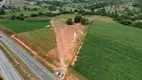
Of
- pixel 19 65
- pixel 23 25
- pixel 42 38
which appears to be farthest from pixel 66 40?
pixel 23 25

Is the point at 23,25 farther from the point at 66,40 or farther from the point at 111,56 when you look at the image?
the point at 111,56

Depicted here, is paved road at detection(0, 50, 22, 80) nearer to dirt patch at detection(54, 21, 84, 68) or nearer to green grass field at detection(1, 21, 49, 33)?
dirt patch at detection(54, 21, 84, 68)

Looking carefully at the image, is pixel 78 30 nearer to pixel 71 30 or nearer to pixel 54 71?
pixel 71 30

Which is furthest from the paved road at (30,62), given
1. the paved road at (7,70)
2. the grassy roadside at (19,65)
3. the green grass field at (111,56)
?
the green grass field at (111,56)

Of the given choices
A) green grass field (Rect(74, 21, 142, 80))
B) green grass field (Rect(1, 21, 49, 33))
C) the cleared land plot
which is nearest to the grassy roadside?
the cleared land plot

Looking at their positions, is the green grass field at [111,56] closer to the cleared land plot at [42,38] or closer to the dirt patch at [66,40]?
the dirt patch at [66,40]

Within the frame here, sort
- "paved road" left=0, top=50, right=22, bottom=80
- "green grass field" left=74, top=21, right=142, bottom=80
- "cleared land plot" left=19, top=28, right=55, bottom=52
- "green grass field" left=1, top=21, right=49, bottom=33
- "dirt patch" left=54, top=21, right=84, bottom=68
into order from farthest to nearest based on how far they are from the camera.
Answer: "green grass field" left=1, top=21, right=49, bottom=33
"cleared land plot" left=19, top=28, right=55, bottom=52
"dirt patch" left=54, top=21, right=84, bottom=68
"paved road" left=0, top=50, right=22, bottom=80
"green grass field" left=74, top=21, right=142, bottom=80

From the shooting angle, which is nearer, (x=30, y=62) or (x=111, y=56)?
(x=111, y=56)
